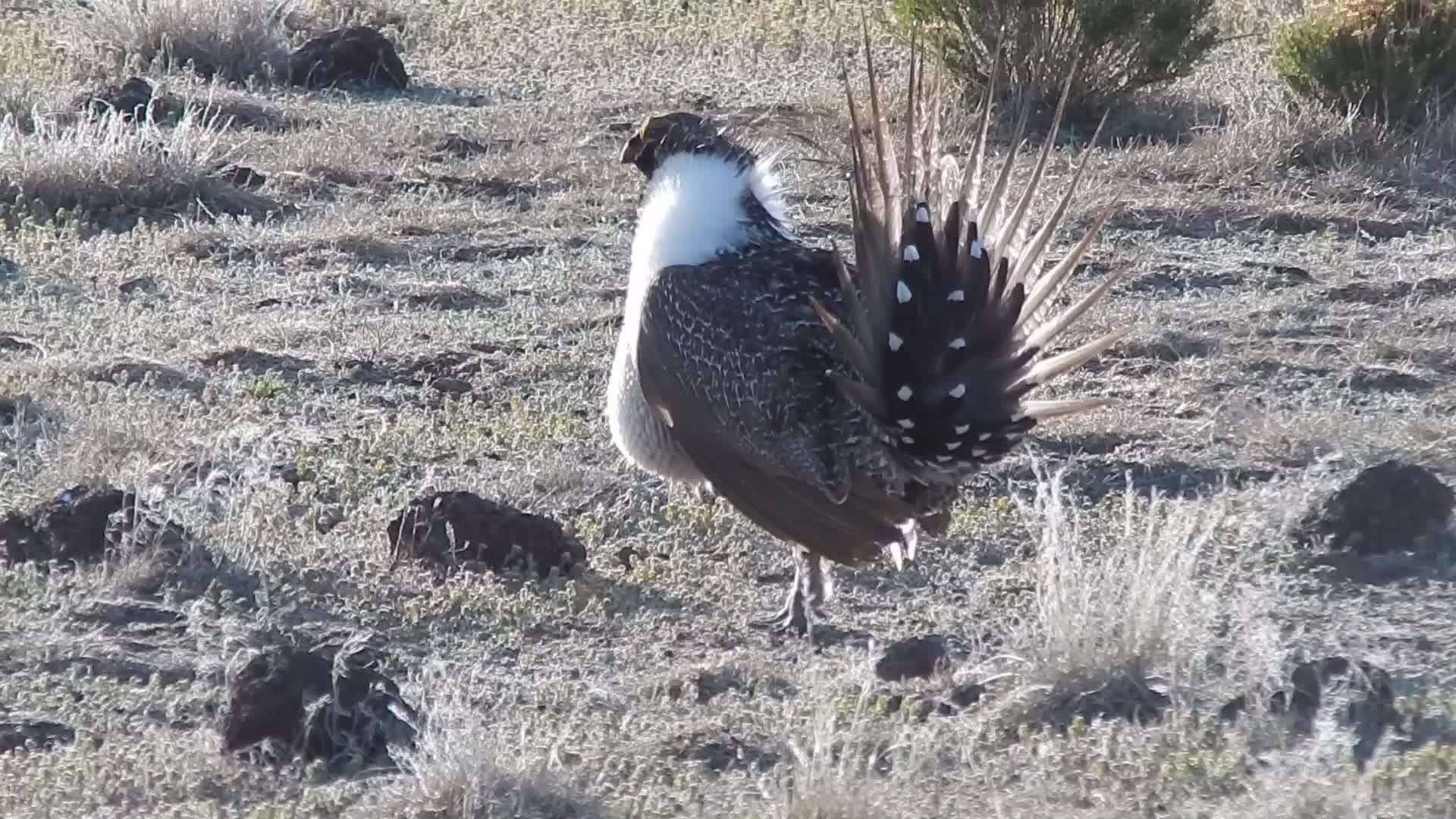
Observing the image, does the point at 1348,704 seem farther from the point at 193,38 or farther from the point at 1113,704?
the point at 193,38

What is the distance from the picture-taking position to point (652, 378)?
14.4ft

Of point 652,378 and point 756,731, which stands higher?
point 652,378

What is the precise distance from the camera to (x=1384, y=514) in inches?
179

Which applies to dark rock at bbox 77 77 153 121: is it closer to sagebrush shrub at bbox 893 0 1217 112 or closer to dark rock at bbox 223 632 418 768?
sagebrush shrub at bbox 893 0 1217 112

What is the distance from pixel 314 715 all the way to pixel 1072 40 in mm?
6487

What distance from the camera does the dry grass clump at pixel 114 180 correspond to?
8047mm

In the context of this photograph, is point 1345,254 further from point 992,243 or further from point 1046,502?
point 992,243

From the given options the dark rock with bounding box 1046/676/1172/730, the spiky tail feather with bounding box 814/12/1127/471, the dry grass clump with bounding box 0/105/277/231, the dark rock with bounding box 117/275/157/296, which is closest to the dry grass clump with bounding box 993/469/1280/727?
the dark rock with bounding box 1046/676/1172/730

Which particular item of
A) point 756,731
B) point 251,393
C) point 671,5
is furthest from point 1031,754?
point 671,5

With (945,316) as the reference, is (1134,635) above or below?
below

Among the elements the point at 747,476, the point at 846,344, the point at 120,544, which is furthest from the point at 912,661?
the point at 120,544

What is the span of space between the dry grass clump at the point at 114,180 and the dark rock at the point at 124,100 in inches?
33.7

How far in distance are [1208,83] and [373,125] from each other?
3887 millimetres

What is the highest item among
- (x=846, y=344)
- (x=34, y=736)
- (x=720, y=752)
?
(x=846, y=344)
